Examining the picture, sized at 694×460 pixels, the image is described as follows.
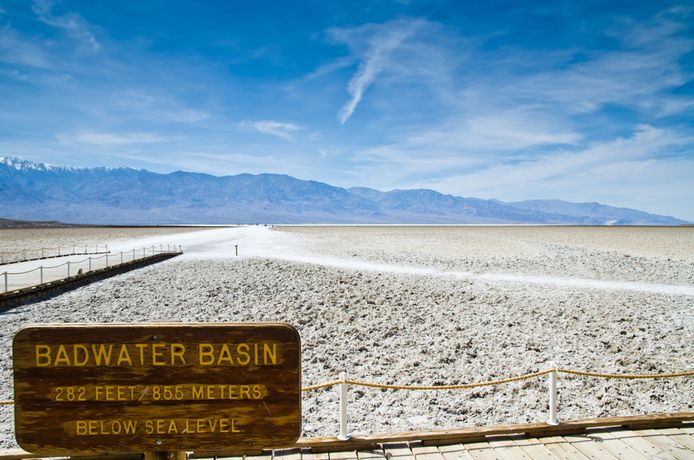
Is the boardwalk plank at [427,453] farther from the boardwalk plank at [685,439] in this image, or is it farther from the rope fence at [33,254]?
the rope fence at [33,254]

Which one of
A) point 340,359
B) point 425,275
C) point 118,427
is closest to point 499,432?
point 118,427

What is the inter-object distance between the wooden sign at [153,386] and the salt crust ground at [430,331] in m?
6.03

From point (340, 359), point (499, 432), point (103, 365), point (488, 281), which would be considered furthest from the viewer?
point (488, 281)

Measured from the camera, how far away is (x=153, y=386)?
340cm

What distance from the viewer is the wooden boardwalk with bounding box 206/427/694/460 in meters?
5.43

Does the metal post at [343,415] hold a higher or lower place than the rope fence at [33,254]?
higher

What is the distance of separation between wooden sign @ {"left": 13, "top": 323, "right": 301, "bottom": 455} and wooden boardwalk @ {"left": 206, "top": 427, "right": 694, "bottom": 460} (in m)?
2.39

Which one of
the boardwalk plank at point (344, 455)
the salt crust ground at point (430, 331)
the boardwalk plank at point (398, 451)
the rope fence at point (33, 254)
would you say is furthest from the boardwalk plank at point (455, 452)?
the rope fence at point (33, 254)

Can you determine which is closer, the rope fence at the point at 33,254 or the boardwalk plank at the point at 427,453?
the boardwalk plank at the point at 427,453

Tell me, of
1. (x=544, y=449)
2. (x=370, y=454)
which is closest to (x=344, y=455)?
(x=370, y=454)

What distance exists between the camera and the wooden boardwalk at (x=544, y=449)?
17.8ft

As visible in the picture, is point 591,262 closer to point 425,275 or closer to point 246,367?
point 425,275

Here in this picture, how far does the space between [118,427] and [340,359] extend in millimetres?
9954

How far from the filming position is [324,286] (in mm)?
21688
